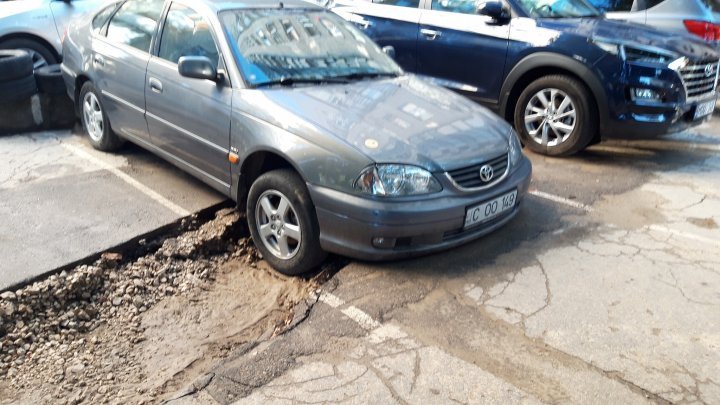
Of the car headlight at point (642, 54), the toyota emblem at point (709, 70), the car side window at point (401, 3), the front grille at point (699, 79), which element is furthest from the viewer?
the car side window at point (401, 3)

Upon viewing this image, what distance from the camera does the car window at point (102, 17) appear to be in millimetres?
5559

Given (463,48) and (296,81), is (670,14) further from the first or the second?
(296,81)

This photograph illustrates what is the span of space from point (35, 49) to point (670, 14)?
7.99 meters

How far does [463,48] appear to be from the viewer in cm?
633

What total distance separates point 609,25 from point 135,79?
4.51m

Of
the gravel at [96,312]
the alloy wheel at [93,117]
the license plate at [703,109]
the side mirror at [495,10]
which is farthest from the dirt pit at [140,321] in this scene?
the license plate at [703,109]

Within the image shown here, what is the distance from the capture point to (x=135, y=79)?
4.95 meters

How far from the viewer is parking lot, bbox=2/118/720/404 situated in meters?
2.90

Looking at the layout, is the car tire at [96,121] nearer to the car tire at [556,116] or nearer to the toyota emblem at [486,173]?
the toyota emblem at [486,173]

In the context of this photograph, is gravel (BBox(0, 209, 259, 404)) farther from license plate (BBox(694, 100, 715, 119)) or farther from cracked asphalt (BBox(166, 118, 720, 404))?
license plate (BBox(694, 100, 715, 119))

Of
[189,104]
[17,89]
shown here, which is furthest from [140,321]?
[17,89]

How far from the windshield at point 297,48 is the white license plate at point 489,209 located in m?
1.40

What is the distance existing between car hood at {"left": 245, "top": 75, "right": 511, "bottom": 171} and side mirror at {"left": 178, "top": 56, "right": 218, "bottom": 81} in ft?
1.31

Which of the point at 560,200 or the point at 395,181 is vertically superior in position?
the point at 395,181
